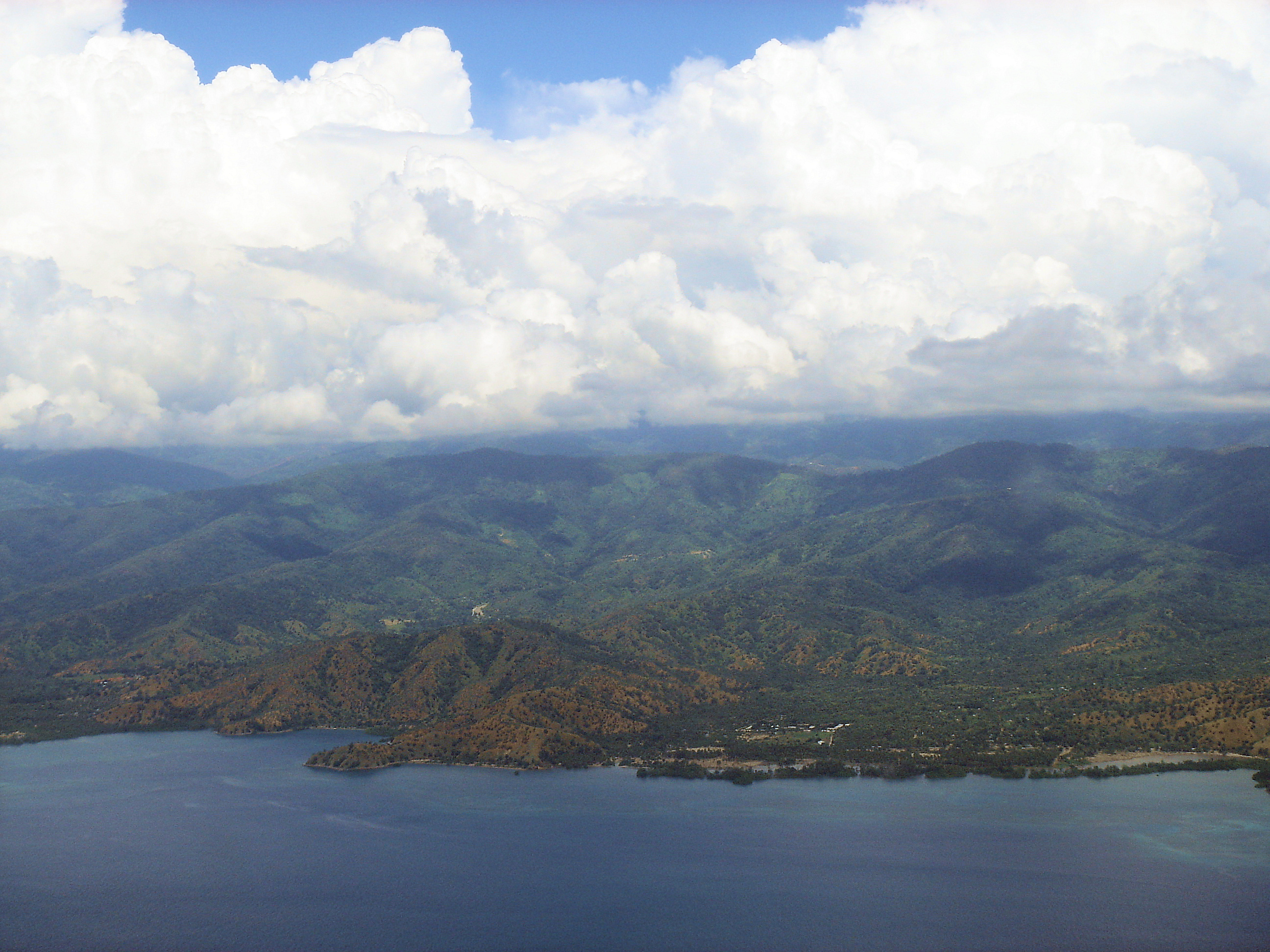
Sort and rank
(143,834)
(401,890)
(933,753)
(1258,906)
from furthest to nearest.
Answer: (933,753) → (143,834) → (401,890) → (1258,906)

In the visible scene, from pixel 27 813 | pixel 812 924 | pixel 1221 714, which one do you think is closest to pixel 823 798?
pixel 812 924

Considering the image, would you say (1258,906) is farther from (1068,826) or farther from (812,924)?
(812,924)

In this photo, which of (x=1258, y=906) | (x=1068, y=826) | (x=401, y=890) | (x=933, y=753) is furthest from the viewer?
(x=933, y=753)

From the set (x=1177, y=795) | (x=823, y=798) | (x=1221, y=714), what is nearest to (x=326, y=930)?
(x=823, y=798)

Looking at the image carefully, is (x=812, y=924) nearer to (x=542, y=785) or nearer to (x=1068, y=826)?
(x=1068, y=826)

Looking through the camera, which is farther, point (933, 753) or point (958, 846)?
point (933, 753)

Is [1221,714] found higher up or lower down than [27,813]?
higher up
